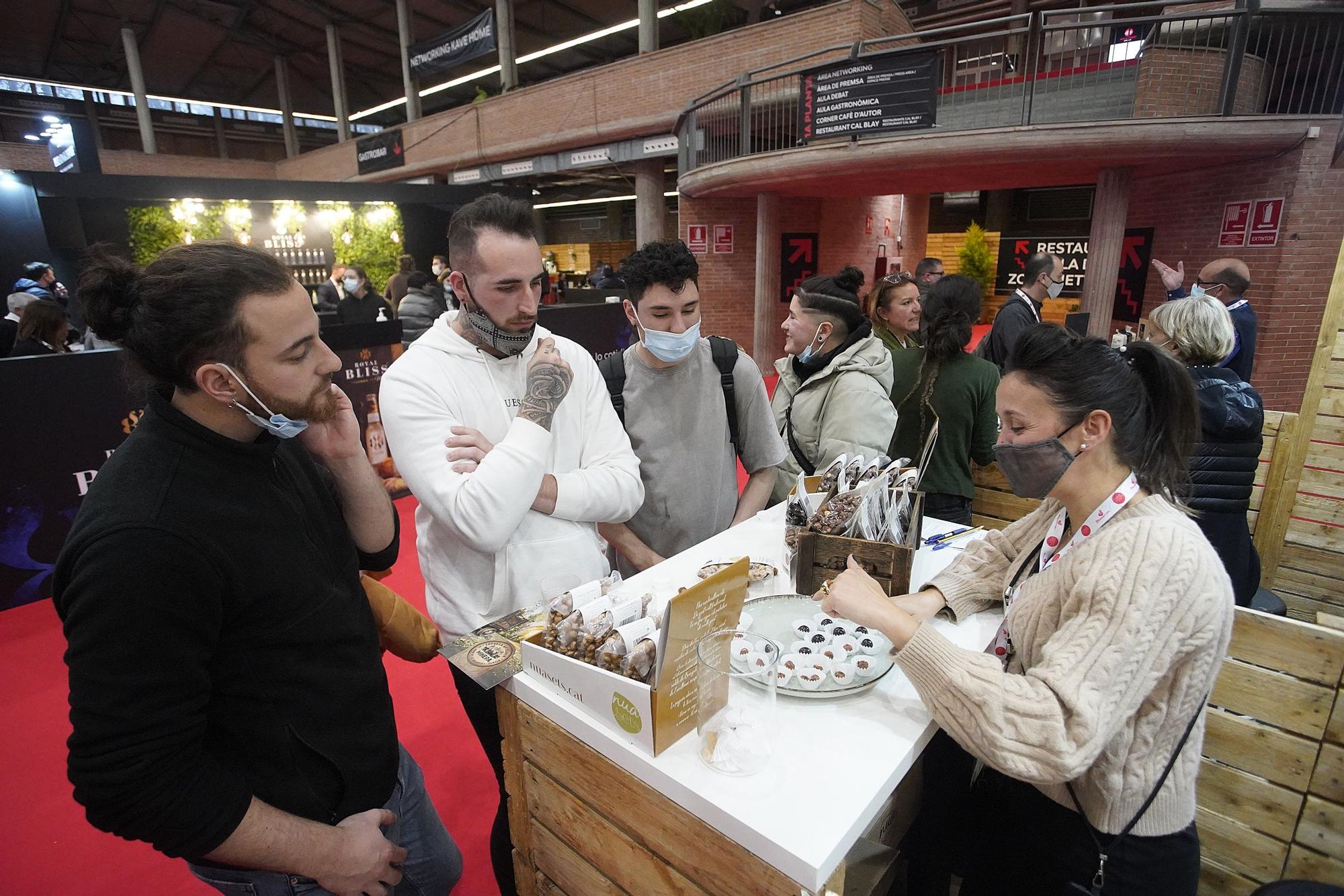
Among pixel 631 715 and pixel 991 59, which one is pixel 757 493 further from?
pixel 991 59

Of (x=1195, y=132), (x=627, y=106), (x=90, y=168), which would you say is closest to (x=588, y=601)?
(x=1195, y=132)

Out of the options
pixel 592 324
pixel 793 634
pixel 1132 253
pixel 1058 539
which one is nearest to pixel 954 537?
pixel 1058 539

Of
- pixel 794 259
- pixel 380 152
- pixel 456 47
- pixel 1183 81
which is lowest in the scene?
pixel 794 259

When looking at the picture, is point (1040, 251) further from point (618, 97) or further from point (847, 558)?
point (847, 558)

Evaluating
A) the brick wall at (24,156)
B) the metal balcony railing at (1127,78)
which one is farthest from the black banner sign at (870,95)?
the brick wall at (24,156)

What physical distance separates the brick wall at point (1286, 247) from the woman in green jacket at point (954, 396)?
575cm

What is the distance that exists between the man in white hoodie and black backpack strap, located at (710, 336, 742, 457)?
600 millimetres

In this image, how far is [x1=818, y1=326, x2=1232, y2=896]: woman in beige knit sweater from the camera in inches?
40.1

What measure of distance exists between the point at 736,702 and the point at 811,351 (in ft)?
5.41

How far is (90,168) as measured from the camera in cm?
1084

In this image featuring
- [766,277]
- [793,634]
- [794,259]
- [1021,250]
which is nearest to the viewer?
[793,634]

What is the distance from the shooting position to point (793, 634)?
1388mm

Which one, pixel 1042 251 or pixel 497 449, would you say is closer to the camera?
pixel 497 449

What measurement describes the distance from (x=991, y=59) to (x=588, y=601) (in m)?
15.4
